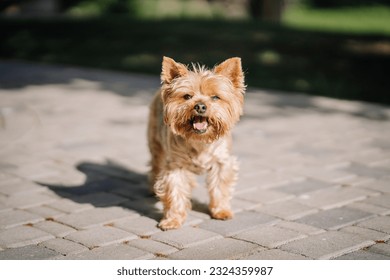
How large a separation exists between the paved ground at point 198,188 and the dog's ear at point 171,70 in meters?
1.15

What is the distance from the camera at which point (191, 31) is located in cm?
1711

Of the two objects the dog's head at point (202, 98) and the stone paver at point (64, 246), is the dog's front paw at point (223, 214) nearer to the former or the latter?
the dog's head at point (202, 98)

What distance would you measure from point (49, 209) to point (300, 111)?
202 inches

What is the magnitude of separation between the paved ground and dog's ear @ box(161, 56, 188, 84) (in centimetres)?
115

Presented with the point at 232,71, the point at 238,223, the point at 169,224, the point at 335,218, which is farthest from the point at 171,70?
the point at 335,218

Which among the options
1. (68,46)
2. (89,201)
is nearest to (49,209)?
(89,201)

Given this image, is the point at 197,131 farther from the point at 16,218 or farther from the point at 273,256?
the point at 16,218

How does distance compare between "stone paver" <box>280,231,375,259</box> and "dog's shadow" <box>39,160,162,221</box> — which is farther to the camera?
"dog's shadow" <box>39,160,162,221</box>

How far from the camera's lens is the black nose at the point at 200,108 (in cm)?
424

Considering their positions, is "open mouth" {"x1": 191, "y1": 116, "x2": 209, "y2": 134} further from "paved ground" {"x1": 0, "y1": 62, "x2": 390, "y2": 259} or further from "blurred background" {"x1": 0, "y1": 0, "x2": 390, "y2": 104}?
"blurred background" {"x1": 0, "y1": 0, "x2": 390, "y2": 104}

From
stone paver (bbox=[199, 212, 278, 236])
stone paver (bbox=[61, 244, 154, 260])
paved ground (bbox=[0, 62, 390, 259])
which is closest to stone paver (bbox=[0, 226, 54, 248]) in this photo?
paved ground (bbox=[0, 62, 390, 259])

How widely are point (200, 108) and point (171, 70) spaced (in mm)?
392

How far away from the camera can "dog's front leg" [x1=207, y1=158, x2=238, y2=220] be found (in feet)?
15.3

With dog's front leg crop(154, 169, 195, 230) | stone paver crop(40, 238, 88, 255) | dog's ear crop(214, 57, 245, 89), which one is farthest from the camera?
dog's front leg crop(154, 169, 195, 230)
